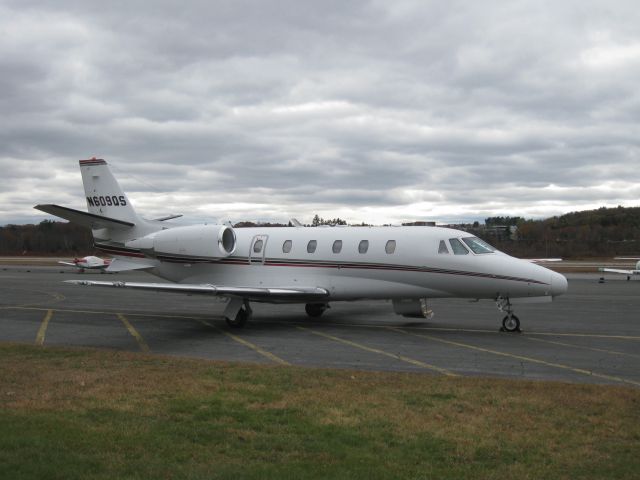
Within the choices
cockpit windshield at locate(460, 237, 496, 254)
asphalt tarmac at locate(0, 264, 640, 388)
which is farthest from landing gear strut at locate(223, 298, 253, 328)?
cockpit windshield at locate(460, 237, 496, 254)

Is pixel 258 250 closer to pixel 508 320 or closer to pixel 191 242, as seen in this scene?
pixel 191 242

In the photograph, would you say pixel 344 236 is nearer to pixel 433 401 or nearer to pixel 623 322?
pixel 623 322

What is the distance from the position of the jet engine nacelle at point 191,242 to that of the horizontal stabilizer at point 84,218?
1005 mm

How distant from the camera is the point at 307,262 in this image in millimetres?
18672

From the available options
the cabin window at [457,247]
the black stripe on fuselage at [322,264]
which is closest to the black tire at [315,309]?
the black stripe on fuselage at [322,264]

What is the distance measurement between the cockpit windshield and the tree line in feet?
162

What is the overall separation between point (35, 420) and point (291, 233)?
41.8 feet

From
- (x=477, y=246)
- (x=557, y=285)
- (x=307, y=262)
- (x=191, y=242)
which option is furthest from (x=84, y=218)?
(x=557, y=285)

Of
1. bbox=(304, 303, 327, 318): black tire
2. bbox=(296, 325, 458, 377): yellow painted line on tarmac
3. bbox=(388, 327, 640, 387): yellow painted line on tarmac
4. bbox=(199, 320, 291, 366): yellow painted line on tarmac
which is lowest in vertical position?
bbox=(199, 320, 291, 366): yellow painted line on tarmac

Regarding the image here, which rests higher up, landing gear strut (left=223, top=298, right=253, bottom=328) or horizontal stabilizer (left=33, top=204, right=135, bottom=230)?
horizontal stabilizer (left=33, top=204, right=135, bottom=230)

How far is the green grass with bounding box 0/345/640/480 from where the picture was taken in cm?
587

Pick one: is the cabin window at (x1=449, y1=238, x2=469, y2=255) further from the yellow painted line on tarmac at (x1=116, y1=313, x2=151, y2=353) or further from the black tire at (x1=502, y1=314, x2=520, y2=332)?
the yellow painted line on tarmac at (x1=116, y1=313, x2=151, y2=353)

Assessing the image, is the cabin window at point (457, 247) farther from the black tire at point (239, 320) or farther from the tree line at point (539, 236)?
the tree line at point (539, 236)

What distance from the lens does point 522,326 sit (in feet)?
58.1
